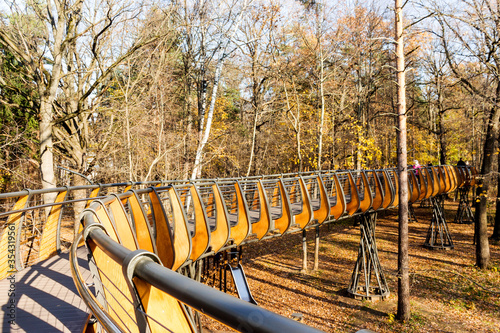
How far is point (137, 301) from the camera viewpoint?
1.11 m

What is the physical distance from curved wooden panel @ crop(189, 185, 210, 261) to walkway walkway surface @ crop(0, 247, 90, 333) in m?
2.57

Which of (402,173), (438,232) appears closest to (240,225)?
(402,173)

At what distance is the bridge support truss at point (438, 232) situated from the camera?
70.2ft

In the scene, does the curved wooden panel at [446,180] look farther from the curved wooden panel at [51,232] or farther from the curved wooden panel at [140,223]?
the curved wooden panel at [51,232]

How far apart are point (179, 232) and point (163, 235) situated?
0.27 metres

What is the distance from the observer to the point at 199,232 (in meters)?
7.27

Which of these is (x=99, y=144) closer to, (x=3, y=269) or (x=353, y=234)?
(x=3, y=269)

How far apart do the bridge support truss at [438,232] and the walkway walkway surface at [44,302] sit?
69.0 ft

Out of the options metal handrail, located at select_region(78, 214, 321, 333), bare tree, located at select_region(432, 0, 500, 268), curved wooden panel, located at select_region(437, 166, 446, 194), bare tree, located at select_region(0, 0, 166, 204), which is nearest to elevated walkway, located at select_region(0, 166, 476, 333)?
metal handrail, located at select_region(78, 214, 321, 333)

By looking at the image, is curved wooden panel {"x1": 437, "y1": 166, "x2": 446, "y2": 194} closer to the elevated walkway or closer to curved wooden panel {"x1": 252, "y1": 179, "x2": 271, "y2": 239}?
the elevated walkway

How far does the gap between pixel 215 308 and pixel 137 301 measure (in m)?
0.45

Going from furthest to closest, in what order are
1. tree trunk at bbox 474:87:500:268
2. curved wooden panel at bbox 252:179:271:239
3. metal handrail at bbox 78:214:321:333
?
tree trunk at bbox 474:87:500:268 → curved wooden panel at bbox 252:179:271:239 → metal handrail at bbox 78:214:321:333

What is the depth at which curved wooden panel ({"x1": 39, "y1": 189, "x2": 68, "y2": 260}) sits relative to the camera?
18.4ft

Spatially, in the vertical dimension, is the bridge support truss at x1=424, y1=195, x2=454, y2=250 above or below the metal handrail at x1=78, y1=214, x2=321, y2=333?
below
